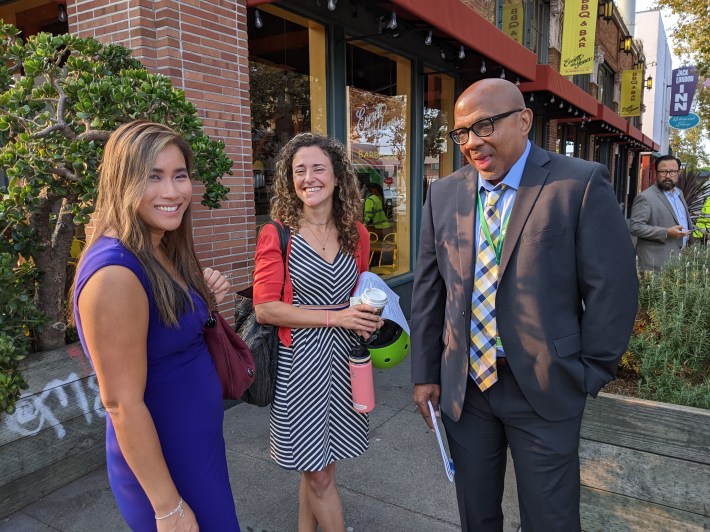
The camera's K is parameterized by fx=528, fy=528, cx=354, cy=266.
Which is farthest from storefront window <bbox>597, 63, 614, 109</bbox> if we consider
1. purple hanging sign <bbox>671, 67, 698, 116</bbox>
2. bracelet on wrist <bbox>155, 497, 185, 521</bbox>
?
bracelet on wrist <bbox>155, 497, 185, 521</bbox>

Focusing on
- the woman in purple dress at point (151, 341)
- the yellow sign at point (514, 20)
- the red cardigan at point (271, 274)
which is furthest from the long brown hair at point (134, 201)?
the yellow sign at point (514, 20)

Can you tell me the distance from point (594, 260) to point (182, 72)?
343 cm

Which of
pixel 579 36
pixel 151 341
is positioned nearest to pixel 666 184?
pixel 151 341

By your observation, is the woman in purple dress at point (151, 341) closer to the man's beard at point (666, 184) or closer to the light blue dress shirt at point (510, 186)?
the light blue dress shirt at point (510, 186)

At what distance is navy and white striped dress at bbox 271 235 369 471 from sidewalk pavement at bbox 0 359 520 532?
32.3 inches

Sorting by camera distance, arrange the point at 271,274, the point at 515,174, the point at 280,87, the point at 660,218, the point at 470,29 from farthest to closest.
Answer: the point at 280,87, the point at 470,29, the point at 660,218, the point at 271,274, the point at 515,174

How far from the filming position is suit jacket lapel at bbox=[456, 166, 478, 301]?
2010 millimetres

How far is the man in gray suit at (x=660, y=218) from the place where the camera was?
511 centimetres

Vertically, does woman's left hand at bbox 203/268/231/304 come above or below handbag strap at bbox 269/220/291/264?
below

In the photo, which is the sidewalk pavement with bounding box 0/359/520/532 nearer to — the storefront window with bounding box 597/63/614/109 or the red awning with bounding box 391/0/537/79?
the red awning with bounding box 391/0/537/79

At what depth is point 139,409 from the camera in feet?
4.57

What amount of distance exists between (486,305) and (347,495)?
5.91ft

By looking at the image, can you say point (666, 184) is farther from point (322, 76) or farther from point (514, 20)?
point (514, 20)

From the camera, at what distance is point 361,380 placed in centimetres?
230
